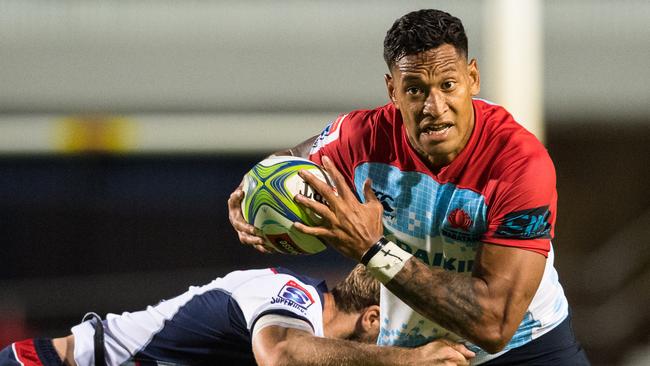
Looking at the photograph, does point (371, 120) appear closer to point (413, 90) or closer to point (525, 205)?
point (413, 90)

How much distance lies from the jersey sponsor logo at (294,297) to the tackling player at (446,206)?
630 millimetres

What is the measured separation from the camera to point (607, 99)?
8078 millimetres

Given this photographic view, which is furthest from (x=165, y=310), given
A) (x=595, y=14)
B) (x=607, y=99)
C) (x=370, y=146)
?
(x=607, y=99)

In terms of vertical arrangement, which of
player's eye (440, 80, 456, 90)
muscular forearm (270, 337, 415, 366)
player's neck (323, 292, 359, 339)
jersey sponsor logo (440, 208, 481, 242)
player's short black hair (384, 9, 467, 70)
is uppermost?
player's short black hair (384, 9, 467, 70)

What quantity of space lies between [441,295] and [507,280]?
0.66ft

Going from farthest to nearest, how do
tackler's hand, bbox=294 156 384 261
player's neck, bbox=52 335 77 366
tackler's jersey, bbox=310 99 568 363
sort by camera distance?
player's neck, bbox=52 335 77 366
tackler's jersey, bbox=310 99 568 363
tackler's hand, bbox=294 156 384 261

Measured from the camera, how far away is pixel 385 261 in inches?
107

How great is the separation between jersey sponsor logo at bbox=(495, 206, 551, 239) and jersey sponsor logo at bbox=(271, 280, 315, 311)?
134cm

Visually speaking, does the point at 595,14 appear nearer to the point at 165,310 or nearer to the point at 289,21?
the point at 289,21

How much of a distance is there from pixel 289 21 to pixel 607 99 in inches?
114

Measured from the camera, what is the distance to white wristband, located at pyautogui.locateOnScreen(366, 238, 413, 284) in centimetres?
270

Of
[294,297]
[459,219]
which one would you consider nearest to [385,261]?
[459,219]

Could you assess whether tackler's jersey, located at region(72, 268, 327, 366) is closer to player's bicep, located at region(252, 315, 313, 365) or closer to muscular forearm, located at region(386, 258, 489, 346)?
player's bicep, located at region(252, 315, 313, 365)

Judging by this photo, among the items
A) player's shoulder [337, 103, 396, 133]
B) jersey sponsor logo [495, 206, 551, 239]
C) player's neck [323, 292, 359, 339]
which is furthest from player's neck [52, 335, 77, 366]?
jersey sponsor logo [495, 206, 551, 239]
